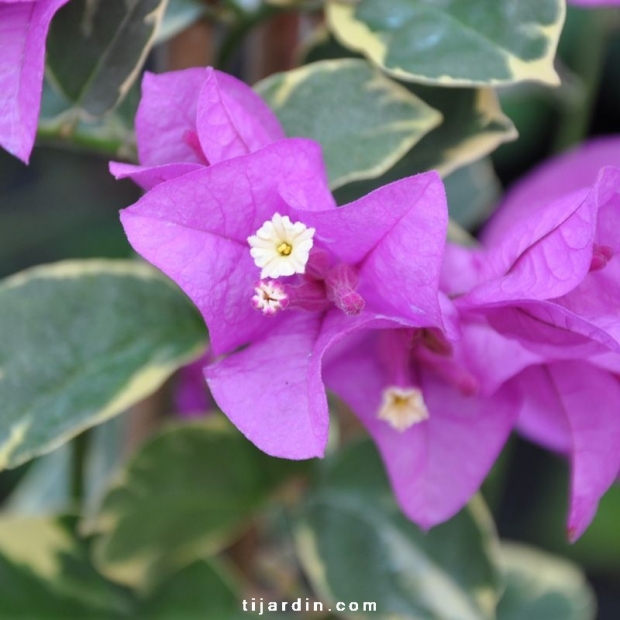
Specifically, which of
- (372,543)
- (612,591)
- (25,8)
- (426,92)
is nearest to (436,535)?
(372,543)

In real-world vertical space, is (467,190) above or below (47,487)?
above

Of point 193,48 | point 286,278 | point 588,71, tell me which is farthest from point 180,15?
point 588,71

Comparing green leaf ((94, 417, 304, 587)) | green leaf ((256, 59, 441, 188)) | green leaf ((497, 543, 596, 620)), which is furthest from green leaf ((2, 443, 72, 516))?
green leaf ((256, 59, 441, 188))

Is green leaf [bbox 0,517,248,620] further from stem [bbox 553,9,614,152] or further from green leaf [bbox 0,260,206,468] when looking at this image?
A: stem [bbox 553,9,614,152]

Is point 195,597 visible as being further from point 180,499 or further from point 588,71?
point 588,71

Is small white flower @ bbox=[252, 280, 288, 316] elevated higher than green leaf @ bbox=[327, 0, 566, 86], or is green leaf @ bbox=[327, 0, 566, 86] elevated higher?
green leaf @ bbox=[327, 0, 566, 86]

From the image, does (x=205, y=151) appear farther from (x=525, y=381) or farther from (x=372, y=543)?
(x=372, y=543)
